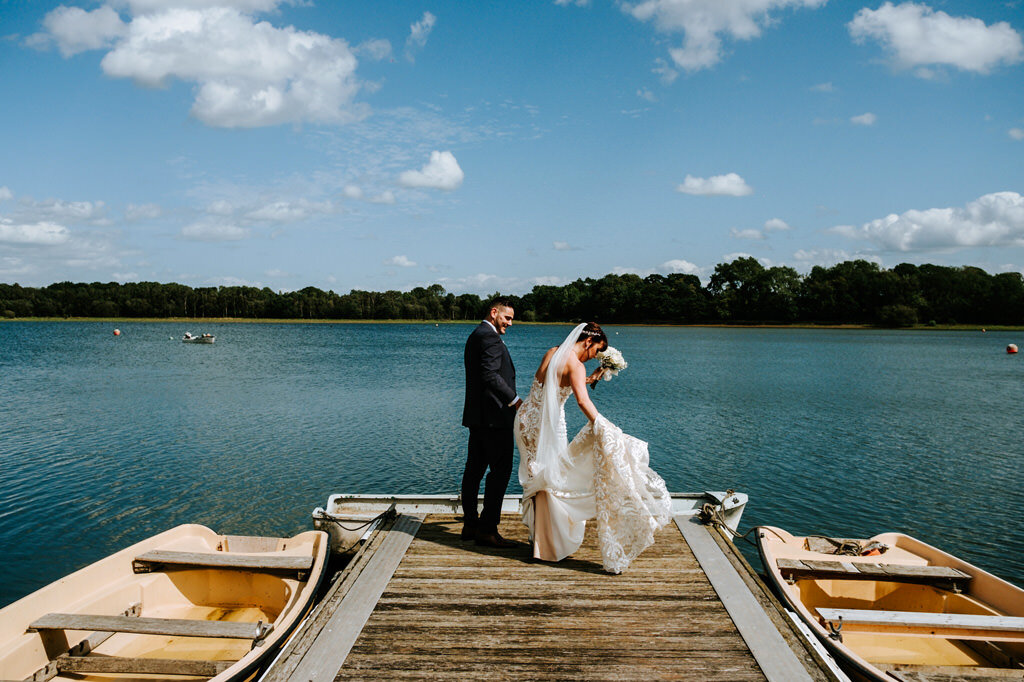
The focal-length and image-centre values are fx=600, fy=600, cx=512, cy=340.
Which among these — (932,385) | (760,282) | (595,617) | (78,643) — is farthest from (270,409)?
(760,282)

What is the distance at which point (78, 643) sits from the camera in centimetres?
551

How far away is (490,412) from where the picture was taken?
608 cm

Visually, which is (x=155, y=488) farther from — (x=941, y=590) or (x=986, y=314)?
(x=986, y=314)

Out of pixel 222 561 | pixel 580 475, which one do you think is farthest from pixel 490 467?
pixel 222 561

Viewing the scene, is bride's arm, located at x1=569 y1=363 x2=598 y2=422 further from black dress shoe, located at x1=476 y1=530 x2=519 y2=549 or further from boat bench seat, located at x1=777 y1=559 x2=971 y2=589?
boat bench seat, located at x1=777 y1=559 x2=971 y2=589

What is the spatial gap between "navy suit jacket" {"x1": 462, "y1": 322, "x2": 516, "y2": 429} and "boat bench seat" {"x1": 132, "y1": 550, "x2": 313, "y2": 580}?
7.93ft

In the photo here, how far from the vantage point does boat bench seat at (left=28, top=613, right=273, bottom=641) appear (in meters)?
4.99

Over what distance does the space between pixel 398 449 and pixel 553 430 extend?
506 inches

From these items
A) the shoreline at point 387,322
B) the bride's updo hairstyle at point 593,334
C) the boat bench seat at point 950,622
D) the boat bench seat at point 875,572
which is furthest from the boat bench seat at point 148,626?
the shoreline at point 387,322

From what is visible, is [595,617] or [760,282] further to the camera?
[760,282]

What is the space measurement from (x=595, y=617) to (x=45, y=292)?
562 ft

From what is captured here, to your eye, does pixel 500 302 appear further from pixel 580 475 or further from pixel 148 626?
pixel 148 626

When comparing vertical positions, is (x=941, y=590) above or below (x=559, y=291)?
below

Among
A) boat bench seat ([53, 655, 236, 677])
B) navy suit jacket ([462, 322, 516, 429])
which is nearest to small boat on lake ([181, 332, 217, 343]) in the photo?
boat bench seat ([53, 655, 236, 677])
